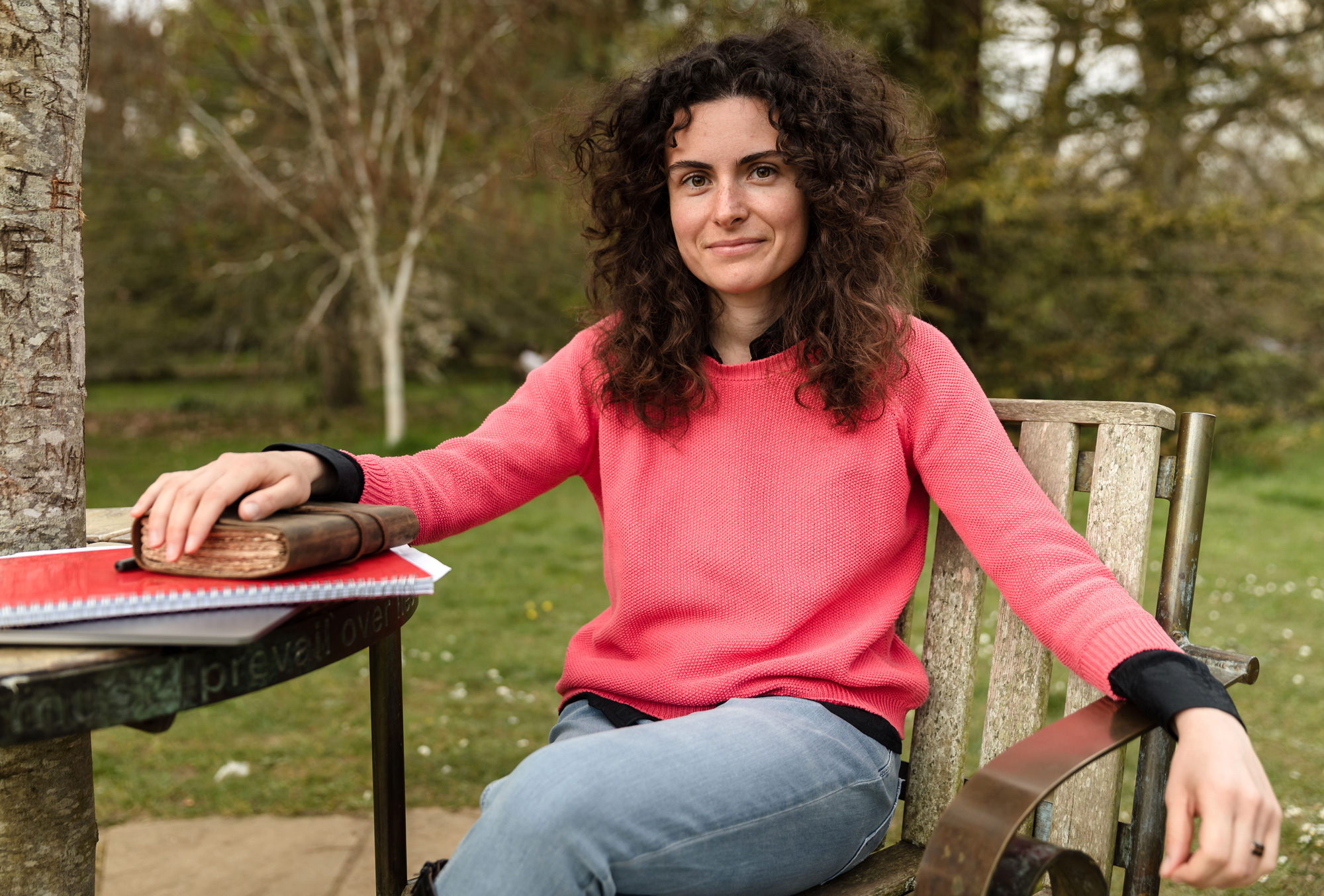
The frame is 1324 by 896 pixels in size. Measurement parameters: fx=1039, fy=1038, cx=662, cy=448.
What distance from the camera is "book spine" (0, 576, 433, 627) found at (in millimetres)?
1144

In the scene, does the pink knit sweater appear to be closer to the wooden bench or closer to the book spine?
the wooden bench

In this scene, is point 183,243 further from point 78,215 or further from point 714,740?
point 714,740

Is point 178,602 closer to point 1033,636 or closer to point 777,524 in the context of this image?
Result: point 777,524

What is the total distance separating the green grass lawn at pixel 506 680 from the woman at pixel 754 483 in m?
1.69

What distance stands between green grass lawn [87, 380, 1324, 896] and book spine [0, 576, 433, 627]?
2.20m

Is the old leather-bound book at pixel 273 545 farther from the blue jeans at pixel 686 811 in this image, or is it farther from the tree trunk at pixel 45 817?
the tree trunk at pixel 45 817

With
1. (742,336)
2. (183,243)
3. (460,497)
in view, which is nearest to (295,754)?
(460,497)

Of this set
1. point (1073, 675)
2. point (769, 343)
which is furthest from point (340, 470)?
point (1073, 675)

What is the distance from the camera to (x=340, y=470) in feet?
5.16

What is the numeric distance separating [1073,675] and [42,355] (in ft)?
5.75

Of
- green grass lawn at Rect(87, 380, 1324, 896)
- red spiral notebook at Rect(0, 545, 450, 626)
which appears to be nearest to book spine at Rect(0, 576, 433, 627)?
red spiral notebook at Rect(0, 545, 450, 626)

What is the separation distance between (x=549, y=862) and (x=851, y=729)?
1.91 ft

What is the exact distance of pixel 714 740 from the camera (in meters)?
1.41

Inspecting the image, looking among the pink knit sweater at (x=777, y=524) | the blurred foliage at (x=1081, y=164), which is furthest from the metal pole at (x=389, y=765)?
the blurred foliage at (x=1081, y=164)
